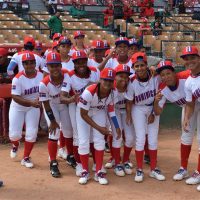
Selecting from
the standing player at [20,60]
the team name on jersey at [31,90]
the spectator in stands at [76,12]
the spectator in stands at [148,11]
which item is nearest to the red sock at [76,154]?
the team name on jersey at [31,90]

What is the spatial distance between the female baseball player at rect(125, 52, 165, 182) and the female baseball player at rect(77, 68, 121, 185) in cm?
24

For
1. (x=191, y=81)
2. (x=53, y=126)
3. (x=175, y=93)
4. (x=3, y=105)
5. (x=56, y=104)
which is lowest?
(x=3, y=105)

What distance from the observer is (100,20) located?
17.7 m

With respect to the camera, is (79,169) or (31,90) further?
(31,90)

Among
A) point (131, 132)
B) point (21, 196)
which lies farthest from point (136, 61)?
point (21, 196)

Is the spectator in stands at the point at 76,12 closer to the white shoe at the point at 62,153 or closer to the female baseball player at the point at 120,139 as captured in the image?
the white shoe at the point at 62,153

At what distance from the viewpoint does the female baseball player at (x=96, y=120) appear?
5062 millimetres

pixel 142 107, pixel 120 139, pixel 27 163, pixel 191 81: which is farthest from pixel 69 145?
pixel 191 81

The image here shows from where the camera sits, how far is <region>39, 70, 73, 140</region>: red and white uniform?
5379 millimetres

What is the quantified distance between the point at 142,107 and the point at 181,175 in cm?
105

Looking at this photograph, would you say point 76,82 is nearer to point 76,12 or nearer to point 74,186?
point 74,186

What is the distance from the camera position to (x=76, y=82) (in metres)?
5.36

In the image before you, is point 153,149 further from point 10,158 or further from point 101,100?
point 10,158

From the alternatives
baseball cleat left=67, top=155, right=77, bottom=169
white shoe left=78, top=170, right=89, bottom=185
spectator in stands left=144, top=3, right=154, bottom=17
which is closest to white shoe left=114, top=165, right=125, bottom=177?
white shoe left=78, top=170, right=89, bottom=185
